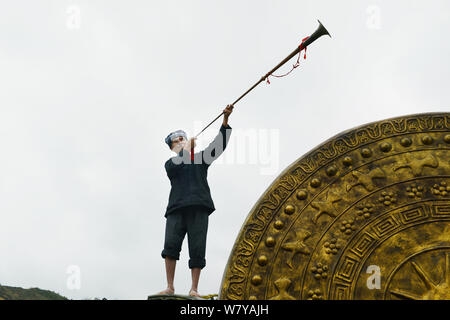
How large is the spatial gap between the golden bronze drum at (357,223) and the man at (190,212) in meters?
1.32

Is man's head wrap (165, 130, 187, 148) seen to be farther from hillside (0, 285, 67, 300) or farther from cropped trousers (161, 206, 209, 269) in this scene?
hillside (0, 285, 67, 300)

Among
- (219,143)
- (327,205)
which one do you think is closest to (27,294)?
(219,143)

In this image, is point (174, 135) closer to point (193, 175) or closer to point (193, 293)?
point (193, 175)

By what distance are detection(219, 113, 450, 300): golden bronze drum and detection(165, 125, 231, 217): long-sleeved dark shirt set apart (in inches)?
53.2

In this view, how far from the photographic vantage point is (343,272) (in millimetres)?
3750

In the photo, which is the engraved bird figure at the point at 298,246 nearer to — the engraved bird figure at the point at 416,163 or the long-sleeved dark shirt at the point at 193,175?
the engraved bird figure at the point at 416,163

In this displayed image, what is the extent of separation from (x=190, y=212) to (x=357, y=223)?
2.07 metres

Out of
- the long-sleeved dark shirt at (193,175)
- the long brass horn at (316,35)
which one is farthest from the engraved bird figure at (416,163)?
the long-sleeved dark shirt at (193,175)

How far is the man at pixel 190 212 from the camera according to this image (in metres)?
5.22

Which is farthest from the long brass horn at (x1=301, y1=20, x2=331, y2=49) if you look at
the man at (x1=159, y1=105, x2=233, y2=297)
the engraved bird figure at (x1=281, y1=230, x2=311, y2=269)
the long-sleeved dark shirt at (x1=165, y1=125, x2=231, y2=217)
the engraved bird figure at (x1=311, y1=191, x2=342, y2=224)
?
the engraved bird figure at (x1=281, y1=230, x2=311, y2=269)

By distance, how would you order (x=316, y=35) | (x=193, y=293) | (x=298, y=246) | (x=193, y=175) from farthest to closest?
(x=193, y=175)
(x=193, y=293)
(x=316, y=35)
(x=298, y=246)

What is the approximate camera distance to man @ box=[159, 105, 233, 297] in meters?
5.22

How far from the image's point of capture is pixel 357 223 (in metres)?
3.86
